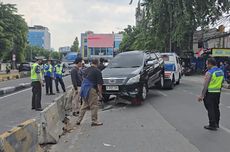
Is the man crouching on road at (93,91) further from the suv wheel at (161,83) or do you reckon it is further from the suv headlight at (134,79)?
the suv wheel at (161,83)

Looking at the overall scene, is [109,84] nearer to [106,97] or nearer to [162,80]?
[106,97]

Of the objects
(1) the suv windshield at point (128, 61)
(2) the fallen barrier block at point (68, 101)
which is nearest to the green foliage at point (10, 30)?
(1) the suv windshield at point (128, 61)

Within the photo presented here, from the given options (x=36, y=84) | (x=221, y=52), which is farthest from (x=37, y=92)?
(x=221, y=52)

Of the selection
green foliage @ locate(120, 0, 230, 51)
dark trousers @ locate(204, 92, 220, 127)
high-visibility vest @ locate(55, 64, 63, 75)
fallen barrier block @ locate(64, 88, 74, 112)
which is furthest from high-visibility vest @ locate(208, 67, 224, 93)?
green foliage @ locate(120, 0, 230, 51)

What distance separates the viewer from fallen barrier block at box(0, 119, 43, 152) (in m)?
4.77

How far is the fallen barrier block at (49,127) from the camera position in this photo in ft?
24.0

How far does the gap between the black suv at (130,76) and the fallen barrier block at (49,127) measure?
446 cm

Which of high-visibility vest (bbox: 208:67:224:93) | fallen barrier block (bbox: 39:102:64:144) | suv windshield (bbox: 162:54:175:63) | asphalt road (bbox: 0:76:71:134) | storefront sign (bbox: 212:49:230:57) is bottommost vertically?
asphalt road (bbox: 0:76:71:134)

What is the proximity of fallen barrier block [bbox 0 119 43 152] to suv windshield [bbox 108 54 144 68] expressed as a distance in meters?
7.97

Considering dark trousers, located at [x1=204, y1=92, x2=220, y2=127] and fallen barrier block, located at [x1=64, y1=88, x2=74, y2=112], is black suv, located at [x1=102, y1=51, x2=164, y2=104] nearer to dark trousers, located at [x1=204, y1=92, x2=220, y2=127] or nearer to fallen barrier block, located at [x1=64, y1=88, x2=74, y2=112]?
fallen barrier block, located at [x1=64, y1=88, x2=74, y2=112]

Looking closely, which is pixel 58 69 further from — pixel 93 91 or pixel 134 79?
pixel 93 91

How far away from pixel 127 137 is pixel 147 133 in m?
0.64

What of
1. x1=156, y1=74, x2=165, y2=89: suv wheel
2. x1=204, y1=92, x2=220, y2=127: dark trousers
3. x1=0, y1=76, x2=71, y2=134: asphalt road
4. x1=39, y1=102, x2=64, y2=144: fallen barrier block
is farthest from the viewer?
x1=156, y1=74, x2=165, y2=89: suv wheel

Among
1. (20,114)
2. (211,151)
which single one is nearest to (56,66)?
(20,114)
